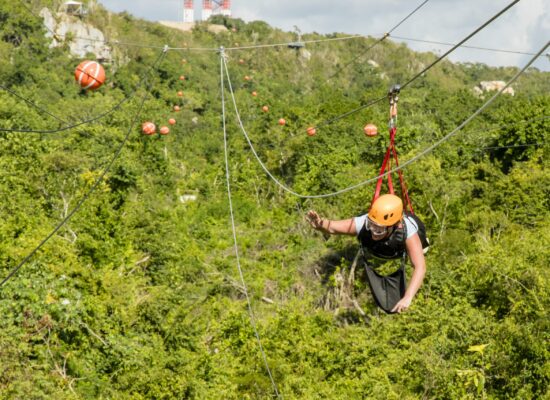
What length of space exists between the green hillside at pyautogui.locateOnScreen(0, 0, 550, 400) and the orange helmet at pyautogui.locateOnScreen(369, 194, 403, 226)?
3883 mm

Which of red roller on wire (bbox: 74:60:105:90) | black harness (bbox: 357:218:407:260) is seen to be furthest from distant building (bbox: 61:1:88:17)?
black harness (bbox: 357:218:407:260)

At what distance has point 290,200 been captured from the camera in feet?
85.0

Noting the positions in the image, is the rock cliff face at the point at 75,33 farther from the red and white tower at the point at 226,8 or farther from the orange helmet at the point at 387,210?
the orange helmet at the point at 387,210

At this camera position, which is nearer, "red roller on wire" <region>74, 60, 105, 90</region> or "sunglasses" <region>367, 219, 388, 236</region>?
"sunglasses" <region>367, 219, 388, 236</region>

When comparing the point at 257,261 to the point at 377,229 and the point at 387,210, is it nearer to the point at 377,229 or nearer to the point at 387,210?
the point at 377,229

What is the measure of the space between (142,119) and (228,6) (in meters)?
44.4

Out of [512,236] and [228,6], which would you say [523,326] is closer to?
[512,236]

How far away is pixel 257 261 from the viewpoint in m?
22.3

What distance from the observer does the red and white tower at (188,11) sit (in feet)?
229

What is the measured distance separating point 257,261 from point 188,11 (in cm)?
5356

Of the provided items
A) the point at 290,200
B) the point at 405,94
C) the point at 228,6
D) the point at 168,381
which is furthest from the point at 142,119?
the point at 228,6

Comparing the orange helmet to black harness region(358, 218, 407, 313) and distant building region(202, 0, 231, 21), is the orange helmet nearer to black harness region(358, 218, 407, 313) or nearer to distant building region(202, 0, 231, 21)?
black harness region(358, 218, 407, 313)

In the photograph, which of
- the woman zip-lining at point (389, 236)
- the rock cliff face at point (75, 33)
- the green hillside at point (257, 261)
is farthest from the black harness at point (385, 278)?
the rock cliff face at point (75, 33)

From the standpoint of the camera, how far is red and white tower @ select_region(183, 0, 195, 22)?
69.9 meters
